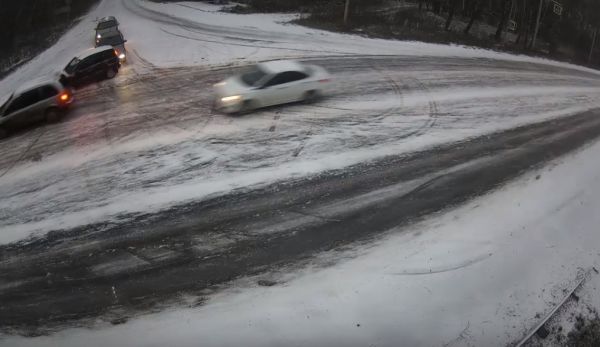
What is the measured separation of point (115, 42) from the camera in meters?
24.3

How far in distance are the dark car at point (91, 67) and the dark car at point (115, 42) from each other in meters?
2.48

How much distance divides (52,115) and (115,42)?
8.93 metres

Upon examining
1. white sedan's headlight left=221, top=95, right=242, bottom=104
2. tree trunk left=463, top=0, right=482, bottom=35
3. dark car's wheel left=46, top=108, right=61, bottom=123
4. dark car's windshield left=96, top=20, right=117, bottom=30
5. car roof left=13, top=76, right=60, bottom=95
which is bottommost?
dark car's wheel left=46, top=108, right=61, bottom=123

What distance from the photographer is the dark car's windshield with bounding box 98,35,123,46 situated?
2422cm

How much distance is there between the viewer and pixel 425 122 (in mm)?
16906

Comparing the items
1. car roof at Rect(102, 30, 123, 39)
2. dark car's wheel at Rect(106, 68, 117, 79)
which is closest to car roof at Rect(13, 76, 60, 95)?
dark car's wheel at Rect(106, 68, 117, 79)

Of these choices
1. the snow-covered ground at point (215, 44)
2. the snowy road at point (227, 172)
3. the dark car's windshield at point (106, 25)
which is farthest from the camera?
the dark car's windshield at point (106, 25)

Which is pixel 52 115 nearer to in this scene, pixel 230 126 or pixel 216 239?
pixel 230 126

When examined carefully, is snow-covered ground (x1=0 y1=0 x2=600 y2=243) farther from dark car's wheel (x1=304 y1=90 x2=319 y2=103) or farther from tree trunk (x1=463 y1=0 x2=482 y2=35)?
tree trunk (x1=463 y1=0 x2=482 y2=35)

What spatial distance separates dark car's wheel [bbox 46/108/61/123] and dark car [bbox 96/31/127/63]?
734 cm

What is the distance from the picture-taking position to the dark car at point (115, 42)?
23.5 meters

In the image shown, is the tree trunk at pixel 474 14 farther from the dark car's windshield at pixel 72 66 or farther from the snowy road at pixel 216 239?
the dark car's windshield at pixel 72 66

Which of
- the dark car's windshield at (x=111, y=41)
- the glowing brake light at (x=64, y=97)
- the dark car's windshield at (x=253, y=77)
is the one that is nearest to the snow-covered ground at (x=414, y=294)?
the dark car's windshield at (x=253, y=77)

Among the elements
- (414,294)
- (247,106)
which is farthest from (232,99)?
(414,294)
